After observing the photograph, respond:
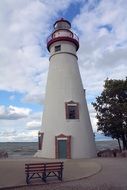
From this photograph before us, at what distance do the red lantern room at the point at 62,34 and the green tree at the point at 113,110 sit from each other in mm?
5563

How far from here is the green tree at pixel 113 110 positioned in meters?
26.1

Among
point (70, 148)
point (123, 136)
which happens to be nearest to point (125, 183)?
point (70, 148)

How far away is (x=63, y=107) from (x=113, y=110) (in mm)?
5243

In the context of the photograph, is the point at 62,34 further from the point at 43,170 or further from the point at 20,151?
the point at 20,151

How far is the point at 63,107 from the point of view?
24531 millimetres

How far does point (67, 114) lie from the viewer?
24.3 metres

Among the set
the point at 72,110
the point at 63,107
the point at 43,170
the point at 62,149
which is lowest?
the point at 43,170

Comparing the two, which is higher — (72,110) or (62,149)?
(72,110)

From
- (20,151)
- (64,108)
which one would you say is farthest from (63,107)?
(20,151)

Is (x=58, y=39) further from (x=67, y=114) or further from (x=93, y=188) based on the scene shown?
(x=93, y=188)

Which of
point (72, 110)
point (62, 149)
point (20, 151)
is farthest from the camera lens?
point (20, 151)

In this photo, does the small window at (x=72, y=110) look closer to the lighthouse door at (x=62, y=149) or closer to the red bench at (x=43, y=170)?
the lighthouse door at (x=62, y=149)

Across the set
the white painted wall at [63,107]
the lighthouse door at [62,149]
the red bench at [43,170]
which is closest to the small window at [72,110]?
the white painted wall at [63,107]

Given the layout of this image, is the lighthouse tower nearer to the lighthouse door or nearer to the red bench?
the lighthouse door
